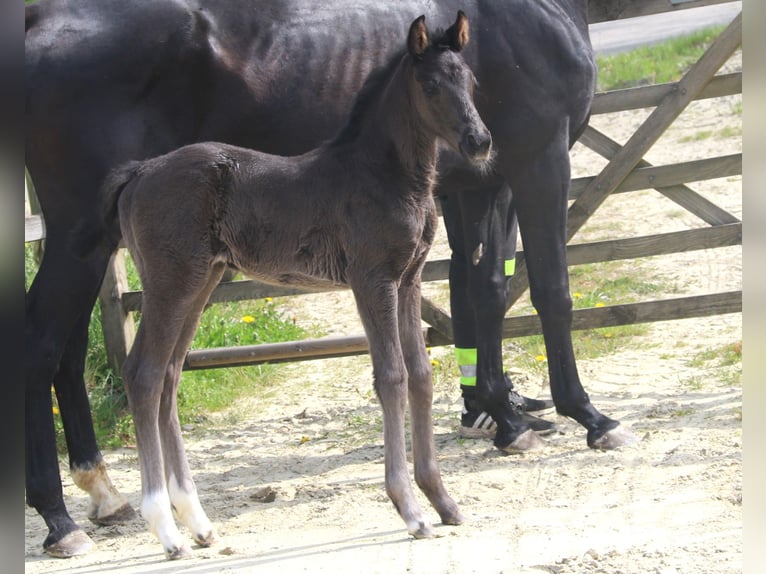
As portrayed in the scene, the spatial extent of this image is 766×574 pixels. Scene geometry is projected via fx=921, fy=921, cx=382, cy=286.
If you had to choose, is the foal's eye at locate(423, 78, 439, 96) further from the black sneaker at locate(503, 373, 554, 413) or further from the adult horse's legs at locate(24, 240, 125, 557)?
the black sneaker at locate(503, 373, 554, 413)

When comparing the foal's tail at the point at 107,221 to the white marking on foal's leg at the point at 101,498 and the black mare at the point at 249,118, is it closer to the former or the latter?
the black mare at the point at 249,118

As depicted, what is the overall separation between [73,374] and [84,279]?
0.58m

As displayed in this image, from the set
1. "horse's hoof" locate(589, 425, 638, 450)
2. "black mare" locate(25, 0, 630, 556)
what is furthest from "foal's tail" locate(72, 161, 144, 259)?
"horse's hoof" locate(589, 425, 638, 450)

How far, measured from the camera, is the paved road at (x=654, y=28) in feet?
47.2

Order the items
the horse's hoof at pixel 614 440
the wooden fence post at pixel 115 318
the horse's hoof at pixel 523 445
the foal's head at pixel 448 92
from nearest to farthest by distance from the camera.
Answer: the foal's head at pixel 448 92, the horse's hoof at pixel 614 440, the horse's hoof at pixel 523 445, the wooden fence post at pixel 115 318

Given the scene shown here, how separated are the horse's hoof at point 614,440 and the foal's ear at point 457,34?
2.19 m

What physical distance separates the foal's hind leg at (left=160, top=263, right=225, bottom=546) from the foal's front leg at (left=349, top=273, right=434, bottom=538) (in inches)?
25.9

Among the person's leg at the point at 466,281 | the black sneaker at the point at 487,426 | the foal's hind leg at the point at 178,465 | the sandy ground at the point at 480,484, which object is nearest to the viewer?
the sandy ground at the point at 480,484

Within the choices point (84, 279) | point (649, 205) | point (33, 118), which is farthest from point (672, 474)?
point (649, 205)

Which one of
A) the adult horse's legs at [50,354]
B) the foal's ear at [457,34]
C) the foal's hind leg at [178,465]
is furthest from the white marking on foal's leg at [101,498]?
the foal's ear at [457,34]

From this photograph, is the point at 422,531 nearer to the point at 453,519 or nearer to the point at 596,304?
the point at 453,519

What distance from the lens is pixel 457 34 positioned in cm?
364

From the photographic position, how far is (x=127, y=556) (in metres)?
3.71
